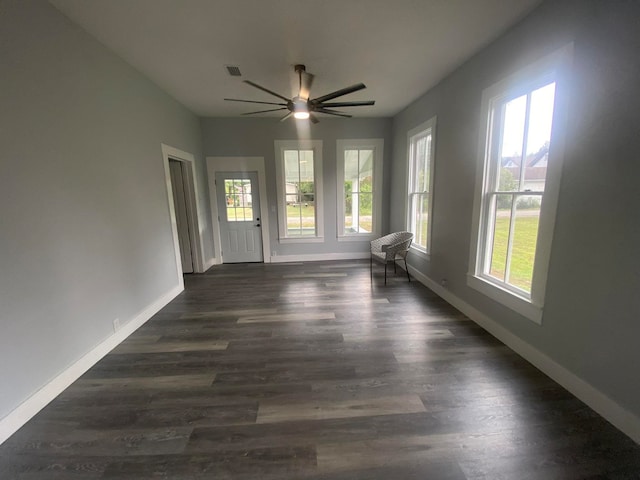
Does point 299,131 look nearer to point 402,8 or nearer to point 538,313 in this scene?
point 402,8

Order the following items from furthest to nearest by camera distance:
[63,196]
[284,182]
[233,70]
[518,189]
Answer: [284,182] < [233,70] < [518,189] < [63,196]

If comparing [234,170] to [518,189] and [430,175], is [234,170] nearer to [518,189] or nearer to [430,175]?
[430,175]

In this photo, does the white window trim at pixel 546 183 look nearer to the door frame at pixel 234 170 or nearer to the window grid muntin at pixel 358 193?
the window grid muntin at pixel 358 193

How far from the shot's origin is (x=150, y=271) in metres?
2.98

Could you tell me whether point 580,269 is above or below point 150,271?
above

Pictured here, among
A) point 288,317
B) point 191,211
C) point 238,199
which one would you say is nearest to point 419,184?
point 288,317

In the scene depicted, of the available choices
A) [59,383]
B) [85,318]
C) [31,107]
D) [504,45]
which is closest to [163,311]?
[85,318]

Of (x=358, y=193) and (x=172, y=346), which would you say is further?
(x=358, y=193)

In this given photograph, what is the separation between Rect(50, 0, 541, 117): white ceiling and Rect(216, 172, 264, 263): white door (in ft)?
5.97

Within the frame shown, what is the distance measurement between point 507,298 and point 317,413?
1908 mm

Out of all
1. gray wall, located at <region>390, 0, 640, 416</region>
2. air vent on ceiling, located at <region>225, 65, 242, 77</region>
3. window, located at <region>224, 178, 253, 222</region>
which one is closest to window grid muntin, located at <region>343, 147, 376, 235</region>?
window, located at <region>224, 178, 253, 222</region>

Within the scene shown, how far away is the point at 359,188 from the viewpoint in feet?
16.6

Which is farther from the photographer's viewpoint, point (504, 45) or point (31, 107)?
point (504, 45)

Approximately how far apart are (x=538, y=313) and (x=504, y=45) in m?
2.29
